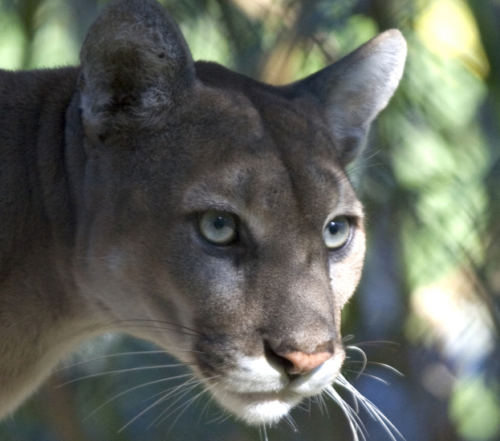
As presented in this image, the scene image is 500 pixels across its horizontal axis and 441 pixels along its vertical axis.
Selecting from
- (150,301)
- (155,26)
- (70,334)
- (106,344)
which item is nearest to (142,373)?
(106,344)

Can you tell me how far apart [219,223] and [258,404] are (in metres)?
0.45

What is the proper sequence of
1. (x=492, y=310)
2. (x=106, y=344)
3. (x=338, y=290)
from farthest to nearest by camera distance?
(x=106, y=344) → (x=492, y=310) → (x=338, y=290)

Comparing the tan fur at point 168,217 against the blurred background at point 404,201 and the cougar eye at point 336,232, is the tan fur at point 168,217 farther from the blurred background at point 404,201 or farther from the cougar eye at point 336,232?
the blurred background at point 404,201

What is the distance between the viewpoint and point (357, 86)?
2.61 m

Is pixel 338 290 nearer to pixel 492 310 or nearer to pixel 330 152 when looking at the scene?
pixel 330 152

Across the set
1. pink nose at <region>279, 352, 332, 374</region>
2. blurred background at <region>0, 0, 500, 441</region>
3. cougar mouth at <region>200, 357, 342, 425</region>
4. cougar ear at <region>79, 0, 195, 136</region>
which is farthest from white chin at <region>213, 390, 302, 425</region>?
blurred background at <region>0, 0, 500, 441</region>

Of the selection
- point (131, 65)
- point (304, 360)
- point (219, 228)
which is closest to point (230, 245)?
point (219, 228)

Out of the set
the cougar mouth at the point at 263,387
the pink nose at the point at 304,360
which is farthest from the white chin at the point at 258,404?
the pink nose at the point at 304,360

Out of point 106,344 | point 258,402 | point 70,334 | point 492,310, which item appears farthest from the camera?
point 106,344

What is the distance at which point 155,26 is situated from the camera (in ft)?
6.83

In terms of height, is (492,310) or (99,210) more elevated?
(99,210)

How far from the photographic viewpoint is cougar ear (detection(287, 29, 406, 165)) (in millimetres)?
2562

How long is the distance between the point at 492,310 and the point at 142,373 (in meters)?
1.56

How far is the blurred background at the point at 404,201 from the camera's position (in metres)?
3.40
